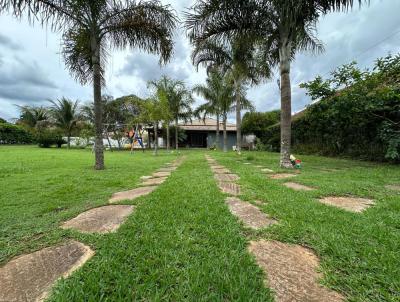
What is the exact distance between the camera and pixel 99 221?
204 cm

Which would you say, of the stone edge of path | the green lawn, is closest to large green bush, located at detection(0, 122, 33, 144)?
the green lawn

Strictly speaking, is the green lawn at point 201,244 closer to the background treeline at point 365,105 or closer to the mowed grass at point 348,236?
the mowed grass at point 348,236

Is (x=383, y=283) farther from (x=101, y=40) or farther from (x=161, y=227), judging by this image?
(x=101, y=40)

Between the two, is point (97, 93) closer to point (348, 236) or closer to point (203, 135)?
point (348, 236)

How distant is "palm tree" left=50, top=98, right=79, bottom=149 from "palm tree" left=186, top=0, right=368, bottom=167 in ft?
71.8

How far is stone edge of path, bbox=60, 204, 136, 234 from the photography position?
184cm

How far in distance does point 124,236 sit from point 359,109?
753cm

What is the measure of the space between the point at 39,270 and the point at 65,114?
26512 mm

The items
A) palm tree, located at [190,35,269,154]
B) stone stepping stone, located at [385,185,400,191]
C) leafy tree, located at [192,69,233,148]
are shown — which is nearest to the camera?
stone stepping stone, located at [385,185,400,191]

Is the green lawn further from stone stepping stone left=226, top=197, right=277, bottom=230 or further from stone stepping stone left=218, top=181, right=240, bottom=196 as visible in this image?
stone stepping stone left=218, top=181, right=240, bottom=196

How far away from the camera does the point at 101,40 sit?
21.5ft

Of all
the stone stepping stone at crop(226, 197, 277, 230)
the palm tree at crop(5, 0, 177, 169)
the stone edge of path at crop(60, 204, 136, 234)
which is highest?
the palm tree at crop(5, 0, 177, 169)

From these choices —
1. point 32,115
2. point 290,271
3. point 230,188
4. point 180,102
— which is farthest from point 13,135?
point 290,271

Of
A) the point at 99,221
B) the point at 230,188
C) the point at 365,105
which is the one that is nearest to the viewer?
the point at 99,221
